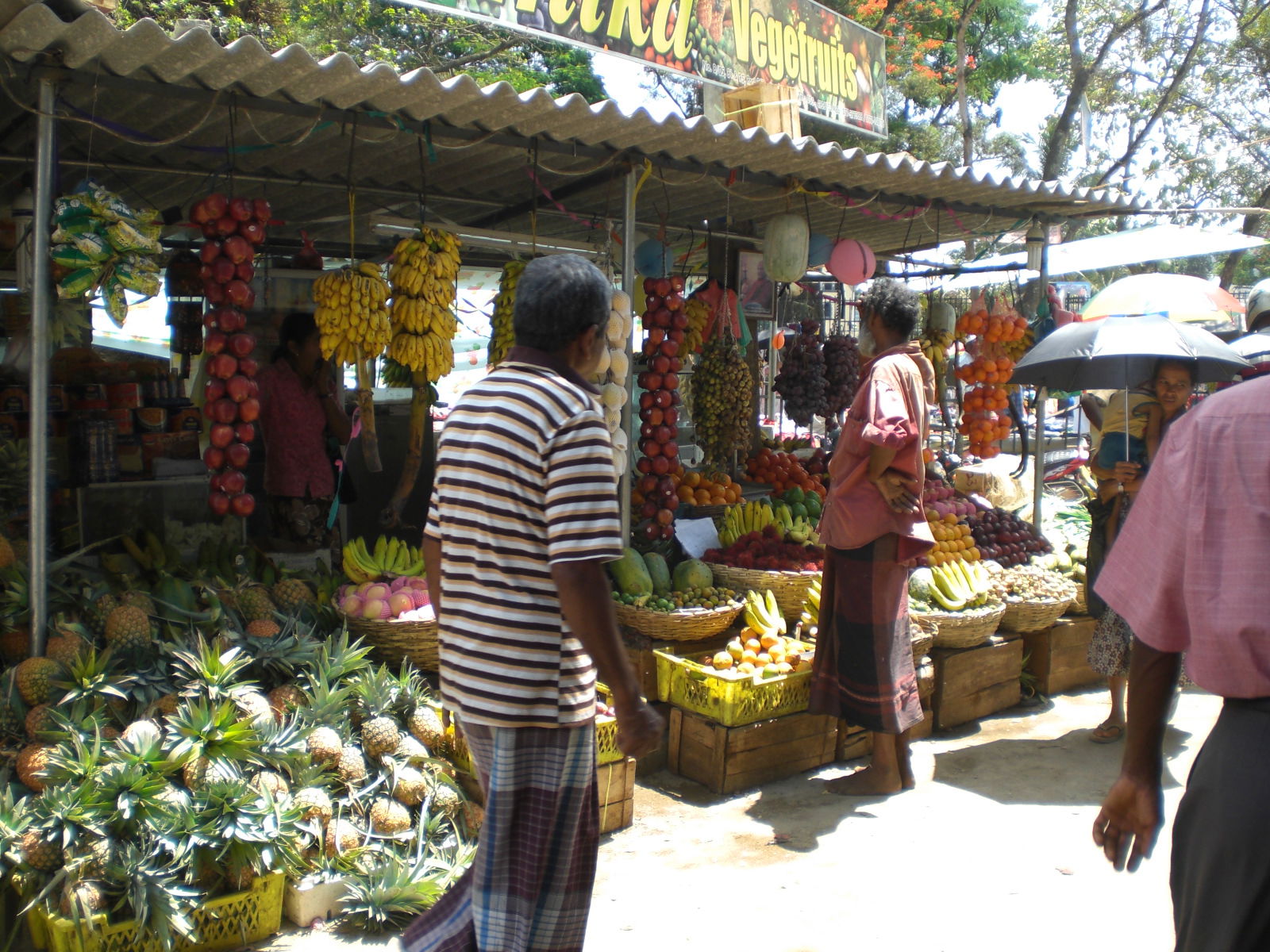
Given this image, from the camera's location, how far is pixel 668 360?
220 inches

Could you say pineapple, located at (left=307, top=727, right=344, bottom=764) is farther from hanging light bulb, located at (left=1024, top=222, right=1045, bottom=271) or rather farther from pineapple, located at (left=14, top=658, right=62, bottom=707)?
hanging light bulb, located at (left=1024, top=222, right=1045, bottom=271)

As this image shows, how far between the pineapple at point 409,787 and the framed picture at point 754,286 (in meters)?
4.45

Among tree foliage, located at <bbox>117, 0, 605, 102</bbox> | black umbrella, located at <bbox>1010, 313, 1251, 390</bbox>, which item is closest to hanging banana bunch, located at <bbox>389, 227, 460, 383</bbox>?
black umbrella, located at <bbox>1010, 313, 1251, 390</bbox>

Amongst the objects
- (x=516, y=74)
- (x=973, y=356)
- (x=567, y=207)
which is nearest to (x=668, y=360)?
(x=567, y=207)

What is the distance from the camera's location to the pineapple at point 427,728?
11.9ft

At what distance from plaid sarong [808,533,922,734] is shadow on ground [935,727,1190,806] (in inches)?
19.9

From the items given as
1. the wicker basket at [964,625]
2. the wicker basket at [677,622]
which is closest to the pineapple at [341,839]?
the wicker basket at [677,622]

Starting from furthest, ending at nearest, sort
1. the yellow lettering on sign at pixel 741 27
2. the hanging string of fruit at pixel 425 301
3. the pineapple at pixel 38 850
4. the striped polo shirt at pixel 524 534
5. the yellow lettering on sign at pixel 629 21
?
the yellow lettering on sign at pixel 741 27
the yellow lettering on sign at pixel 629 21
the hanging string of fruit at pixel 425 301
the pineapple at pixel 38 850
the striped polo shirt at pixel 524 534

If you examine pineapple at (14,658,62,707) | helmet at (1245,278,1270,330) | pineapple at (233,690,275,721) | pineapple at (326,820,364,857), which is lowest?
pineapple at (326,820,364,857)

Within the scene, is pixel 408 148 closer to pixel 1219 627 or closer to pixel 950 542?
pixel 950 542

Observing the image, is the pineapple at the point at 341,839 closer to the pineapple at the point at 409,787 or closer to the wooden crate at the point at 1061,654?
the pineapple at the point at 409,787

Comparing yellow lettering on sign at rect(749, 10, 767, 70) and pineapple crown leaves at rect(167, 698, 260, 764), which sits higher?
yellow lettering on sign at rect(749, 10, 767, 70)

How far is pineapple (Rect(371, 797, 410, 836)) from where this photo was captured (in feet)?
10.7

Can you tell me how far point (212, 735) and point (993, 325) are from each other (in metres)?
5.71
